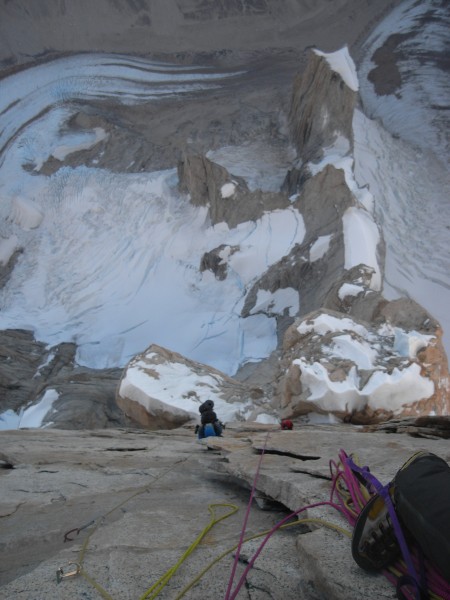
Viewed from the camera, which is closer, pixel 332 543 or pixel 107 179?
pixel 332 543

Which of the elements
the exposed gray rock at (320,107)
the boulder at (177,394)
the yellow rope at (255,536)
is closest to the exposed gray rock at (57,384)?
the boulder at (177,394)

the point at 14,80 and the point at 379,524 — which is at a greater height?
the point at 14,80

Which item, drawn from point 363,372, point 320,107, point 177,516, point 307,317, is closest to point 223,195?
point 320,107

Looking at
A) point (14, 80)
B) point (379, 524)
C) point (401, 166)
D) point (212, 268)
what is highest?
point (14, 80)

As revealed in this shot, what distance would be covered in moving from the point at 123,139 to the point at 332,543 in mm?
15256

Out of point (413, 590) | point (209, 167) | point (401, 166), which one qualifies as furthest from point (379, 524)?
point (401, 166)

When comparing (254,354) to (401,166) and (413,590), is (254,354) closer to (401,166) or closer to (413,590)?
(401,166)

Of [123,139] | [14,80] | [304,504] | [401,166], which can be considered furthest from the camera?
[14,80]

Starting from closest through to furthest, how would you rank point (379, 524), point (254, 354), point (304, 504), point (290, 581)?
point (379, 524) → point (290, 581) → point (304, 504) → point (254, 354)

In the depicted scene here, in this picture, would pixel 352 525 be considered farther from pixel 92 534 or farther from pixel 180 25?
pixel 180 25

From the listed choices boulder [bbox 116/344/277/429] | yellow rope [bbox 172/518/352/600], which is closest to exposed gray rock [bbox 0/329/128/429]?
boulder [bbox 116/344/277/429]

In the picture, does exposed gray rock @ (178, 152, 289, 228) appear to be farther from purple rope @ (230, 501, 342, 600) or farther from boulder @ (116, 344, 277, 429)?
purple rope @ (230, 501, 342, 600)

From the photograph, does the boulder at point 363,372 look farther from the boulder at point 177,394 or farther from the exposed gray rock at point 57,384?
the exposed gray rock at point 57,384

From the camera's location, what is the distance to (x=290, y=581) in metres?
1.58
